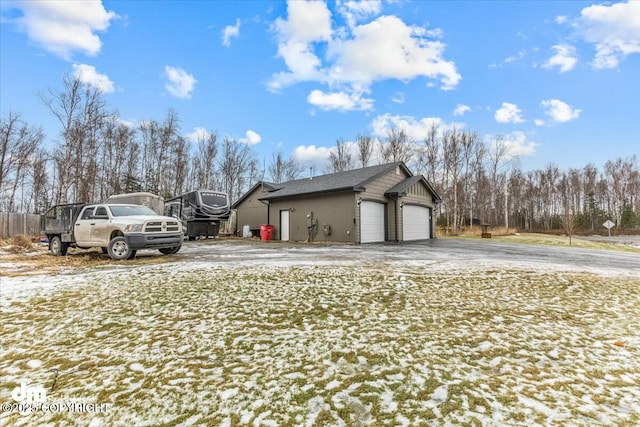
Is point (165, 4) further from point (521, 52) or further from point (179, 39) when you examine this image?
point (521, 52)

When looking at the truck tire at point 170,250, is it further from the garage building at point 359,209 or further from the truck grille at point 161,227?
the garage building at point 359,209

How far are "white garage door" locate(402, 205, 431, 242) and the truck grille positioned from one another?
12252mm

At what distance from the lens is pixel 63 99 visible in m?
17.5

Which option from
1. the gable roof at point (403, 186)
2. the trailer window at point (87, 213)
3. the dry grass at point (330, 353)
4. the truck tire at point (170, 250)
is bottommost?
the dry grass at point (330, 353)

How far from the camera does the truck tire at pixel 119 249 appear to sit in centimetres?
875

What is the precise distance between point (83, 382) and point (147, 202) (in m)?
16.7

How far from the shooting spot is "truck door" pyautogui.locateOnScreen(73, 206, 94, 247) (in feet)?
30.5

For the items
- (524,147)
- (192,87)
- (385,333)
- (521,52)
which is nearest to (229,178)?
(192,87)

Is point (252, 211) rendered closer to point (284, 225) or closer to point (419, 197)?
point (284, 225)

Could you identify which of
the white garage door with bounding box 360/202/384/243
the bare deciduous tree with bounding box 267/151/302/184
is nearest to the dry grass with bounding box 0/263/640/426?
the white garage door with bounding box 360/202/384/243

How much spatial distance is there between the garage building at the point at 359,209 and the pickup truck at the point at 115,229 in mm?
8194

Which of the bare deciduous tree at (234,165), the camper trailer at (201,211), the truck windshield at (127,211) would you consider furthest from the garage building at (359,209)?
the bare deciduous tree at (234,165)

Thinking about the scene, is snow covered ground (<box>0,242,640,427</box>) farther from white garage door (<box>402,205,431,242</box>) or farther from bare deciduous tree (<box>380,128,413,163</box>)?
bare deciduous tree (<box>380,128,413,163</box>)

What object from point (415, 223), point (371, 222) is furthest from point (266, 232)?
point (415, 223)
